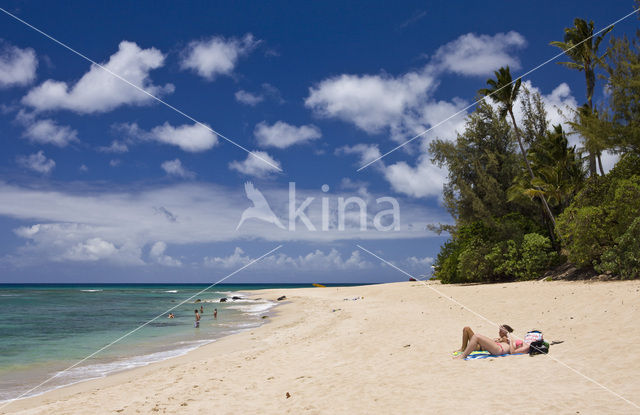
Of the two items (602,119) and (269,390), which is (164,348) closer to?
(269,390)

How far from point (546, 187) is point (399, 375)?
78.0ft

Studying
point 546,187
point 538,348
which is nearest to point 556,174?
point 546,187

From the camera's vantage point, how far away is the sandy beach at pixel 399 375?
6898 mm

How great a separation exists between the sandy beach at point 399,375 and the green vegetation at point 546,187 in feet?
21.8

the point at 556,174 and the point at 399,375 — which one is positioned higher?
the point at 556,174

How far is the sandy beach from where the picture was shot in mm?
6898

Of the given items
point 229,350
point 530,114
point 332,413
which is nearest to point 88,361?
point 229,350

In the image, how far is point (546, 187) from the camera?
2772 cm

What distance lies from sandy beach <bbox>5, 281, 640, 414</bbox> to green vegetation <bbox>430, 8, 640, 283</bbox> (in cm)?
664

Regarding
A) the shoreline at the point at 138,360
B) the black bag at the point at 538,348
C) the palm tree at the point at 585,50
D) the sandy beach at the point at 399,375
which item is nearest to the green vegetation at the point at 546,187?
the palm tree at the point at 585,50

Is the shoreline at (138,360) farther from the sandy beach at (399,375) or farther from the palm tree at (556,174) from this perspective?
the palm tree at (556,174)

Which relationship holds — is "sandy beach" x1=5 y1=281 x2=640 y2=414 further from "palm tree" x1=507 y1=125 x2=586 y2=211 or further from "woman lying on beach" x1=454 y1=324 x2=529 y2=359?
"palm tree" x1=507 y1=125 x2=586 y2=211

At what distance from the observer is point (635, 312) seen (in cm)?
1195

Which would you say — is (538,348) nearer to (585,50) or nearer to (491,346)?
(491,346)
